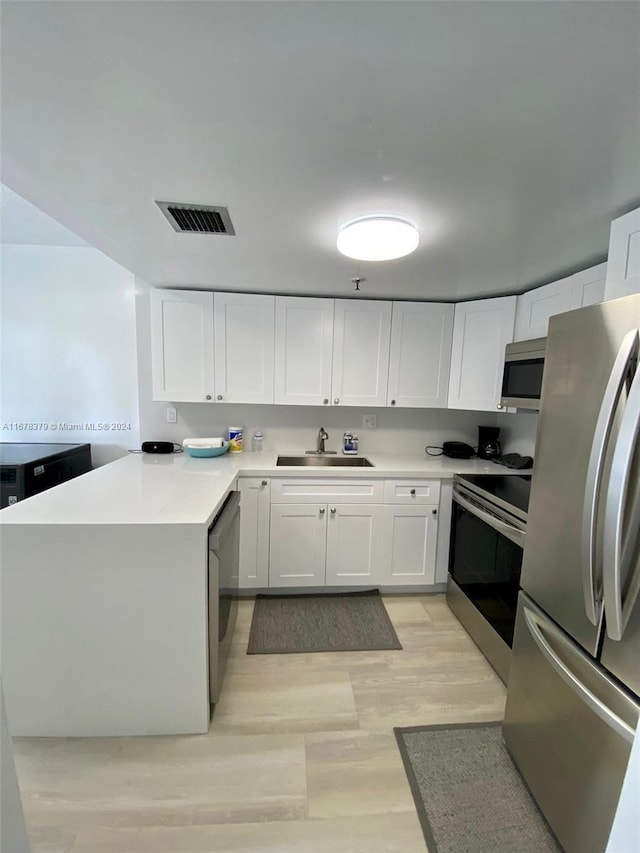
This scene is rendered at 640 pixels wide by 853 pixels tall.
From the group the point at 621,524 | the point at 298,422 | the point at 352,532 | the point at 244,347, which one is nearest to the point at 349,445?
the point at 298,422

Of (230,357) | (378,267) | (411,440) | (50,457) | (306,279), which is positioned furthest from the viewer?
(411,440)

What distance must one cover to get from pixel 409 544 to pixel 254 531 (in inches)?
43.1

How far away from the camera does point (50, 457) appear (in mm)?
2316

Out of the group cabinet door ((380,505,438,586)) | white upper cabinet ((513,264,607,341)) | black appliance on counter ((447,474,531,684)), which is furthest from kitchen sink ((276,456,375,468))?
white upper cabinet ((513,264,607,341))

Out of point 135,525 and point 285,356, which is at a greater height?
point 285,356

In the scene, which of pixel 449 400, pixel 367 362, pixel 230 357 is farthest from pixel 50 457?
pixel 449 400

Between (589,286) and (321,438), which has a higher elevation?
(589,286)

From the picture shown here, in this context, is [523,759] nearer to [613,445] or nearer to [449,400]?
[613,445]

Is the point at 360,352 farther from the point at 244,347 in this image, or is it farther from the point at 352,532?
the point at 352,532

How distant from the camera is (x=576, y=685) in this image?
3.30ft

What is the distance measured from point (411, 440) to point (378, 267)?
1.53m

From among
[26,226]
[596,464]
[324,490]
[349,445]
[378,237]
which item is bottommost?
[324,490]

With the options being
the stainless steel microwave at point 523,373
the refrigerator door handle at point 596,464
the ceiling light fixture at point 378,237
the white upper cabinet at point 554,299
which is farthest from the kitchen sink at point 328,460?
the refrigerator door handle at point 596,464

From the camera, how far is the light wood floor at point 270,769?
111 cm
